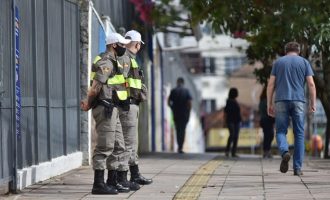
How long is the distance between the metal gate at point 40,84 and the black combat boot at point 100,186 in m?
0.89

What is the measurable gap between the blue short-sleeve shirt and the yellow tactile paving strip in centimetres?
151

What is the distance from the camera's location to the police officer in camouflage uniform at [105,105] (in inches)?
348

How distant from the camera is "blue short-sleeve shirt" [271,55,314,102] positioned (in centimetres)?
1114

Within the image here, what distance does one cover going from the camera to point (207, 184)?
34.0 feet

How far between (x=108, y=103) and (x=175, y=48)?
1954 centimetres

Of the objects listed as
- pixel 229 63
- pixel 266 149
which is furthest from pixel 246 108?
pixel 266 149

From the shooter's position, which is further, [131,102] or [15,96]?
[131,102]

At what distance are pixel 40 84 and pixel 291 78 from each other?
11.0ft

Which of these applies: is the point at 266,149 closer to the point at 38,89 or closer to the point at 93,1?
the point at 93,1

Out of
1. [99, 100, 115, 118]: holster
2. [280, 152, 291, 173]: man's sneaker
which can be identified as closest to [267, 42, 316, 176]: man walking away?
[280, 152, 291, 173]: man's sneaker

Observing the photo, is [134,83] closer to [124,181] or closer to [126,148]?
[126,148]

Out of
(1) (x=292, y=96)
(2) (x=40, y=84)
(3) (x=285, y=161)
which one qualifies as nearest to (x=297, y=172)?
(3) (x=285, y=161)

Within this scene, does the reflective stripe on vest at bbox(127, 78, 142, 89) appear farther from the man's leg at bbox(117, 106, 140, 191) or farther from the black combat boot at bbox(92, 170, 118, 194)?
the black combat boot at bbox(92, 170, 118, 194)

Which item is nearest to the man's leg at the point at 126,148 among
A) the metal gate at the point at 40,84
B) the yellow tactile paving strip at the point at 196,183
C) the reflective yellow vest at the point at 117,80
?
the reflective yellow vest at the point at 117,80
